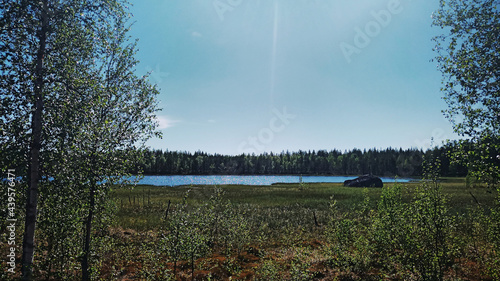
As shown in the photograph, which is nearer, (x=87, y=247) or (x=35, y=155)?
(x=35, y=155)

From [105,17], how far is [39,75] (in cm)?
314

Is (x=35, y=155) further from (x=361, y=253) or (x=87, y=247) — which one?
(x=361, y=253)

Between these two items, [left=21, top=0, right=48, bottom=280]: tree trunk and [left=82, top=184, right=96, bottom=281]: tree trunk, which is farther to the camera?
[left=82, top=184, right=96, bottom=281]: tree trunk

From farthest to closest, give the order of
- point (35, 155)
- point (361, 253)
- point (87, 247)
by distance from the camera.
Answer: point (361, 253) < point (87, 247) < point (35, 155)

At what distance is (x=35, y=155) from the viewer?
23.8 feet

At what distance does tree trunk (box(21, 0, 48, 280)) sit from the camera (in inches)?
275

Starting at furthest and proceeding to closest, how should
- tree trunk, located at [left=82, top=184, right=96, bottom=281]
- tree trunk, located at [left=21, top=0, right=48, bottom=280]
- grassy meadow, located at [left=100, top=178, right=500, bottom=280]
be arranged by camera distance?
1. tree trunk, located at [left=82, top=184, right=96, bottom=281]
2. grassy meadow, located at [left=100, top=178, right=500, bottom=280]
3. tree trunk, located at [left=21, top=0, right=48, bottom=280]

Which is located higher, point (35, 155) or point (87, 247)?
point (35, 155)

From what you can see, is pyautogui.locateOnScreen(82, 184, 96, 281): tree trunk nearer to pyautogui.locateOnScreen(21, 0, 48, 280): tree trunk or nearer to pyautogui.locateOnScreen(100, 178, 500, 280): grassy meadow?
pyautogui.locateOnScreen(100, 178, 500, 280): grassy meadow

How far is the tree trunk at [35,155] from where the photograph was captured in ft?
22.9

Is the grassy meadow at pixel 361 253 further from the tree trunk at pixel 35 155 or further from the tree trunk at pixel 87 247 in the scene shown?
the tree trunk at pixel 35 155

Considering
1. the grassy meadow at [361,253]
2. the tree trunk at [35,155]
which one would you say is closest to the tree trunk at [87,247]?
the grassy meadow at [361,253]

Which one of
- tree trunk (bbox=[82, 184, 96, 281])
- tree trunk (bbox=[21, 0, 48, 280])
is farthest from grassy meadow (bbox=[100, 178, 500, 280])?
tree trunk (bbox=[21, 0, 48, 280])

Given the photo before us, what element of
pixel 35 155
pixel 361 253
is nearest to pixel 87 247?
pixel 35 155
